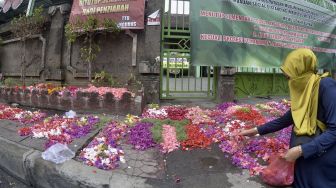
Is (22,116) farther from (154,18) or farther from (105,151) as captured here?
(154,18)

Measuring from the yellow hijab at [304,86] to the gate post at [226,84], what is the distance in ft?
15.9

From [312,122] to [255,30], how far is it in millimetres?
5208

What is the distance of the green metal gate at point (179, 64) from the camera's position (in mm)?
7258

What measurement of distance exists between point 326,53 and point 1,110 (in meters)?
9.28

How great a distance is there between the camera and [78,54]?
328 inches

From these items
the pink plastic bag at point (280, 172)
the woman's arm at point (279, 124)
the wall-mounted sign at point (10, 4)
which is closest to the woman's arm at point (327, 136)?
the pink plastic bag at point (280, 172)

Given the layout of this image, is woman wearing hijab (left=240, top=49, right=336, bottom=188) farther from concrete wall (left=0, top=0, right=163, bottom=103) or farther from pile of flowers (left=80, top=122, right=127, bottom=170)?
concrete wall (left=0, top=0, right=163, bottom=103)

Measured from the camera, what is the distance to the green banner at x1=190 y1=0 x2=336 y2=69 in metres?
6.78

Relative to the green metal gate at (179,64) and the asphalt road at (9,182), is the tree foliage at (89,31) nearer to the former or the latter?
the green metal gate at (179,64)

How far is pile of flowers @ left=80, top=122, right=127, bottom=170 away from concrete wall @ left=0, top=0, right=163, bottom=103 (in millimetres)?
2187

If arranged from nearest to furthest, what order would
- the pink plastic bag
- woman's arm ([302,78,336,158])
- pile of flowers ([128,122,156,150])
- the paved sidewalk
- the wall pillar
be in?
woman's arm ([302,78,336,158]) < the pink plastic bag < the paved sidewalk < pile of flowers ([128,122,156,150]) < the wall pillar

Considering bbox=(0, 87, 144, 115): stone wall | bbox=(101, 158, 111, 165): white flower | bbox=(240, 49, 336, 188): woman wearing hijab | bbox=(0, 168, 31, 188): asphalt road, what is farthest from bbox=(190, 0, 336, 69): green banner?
bbox=(240, 49, 336, 188): woman wearing hijab

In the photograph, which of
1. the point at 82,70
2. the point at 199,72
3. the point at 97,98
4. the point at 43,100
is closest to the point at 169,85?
the point at 199,72

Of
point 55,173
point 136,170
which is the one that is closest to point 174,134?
point 136,170
